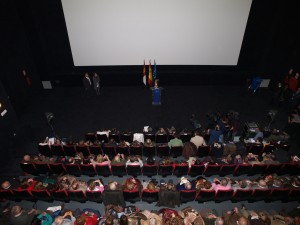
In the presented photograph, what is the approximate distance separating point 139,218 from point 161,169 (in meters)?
1.66

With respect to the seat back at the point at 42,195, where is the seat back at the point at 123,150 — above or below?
above

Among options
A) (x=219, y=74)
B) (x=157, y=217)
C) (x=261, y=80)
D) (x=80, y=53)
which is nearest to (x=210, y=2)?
(x=219, y=74)

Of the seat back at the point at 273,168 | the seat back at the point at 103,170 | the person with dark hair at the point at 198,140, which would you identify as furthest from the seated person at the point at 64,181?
the seat back at the point at 273,168

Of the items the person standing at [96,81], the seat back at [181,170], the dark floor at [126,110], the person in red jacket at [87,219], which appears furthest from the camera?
the person standing at [96,81]

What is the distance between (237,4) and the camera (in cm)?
994

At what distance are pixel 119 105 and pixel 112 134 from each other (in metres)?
2.66

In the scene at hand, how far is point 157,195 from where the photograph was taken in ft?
21.4

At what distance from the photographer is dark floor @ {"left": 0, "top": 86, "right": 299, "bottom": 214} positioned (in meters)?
9.48

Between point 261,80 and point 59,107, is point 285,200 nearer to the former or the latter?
point 261,80

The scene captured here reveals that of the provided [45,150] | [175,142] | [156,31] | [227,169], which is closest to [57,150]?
[45,150]

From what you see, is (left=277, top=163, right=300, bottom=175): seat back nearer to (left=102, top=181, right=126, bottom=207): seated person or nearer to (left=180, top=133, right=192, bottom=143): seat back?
(left=180, top=133, right=192, bottom=143): seat back

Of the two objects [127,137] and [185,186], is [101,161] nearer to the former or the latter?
[127,137]

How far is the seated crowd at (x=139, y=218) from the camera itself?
571 cm

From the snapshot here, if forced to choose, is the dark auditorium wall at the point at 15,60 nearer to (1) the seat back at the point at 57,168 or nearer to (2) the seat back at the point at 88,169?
(1) the seat back at the point at 57,168
